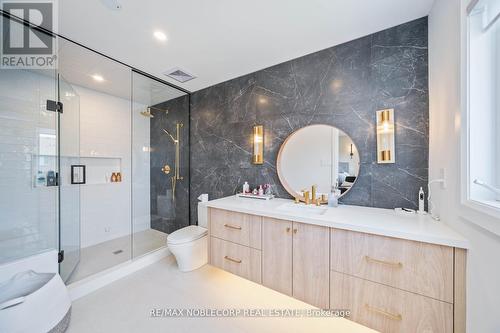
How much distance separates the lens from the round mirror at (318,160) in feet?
5.67

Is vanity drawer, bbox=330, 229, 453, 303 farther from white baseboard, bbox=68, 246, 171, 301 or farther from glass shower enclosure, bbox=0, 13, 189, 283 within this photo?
glass shower enclosure, bbox=0, 13, 189, 283

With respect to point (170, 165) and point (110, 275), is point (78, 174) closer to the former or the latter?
point (170, 165)

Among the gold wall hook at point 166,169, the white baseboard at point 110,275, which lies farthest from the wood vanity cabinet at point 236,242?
the gold wall hook at point 166,169

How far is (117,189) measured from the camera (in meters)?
3.05

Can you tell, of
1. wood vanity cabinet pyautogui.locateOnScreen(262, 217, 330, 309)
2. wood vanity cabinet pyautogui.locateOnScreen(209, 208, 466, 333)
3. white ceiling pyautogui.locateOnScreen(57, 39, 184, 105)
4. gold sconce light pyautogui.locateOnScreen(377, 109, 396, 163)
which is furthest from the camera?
white ceiling pyautogui.locateOnScreen(57, 39, 184, 105)

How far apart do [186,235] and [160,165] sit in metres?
1.37

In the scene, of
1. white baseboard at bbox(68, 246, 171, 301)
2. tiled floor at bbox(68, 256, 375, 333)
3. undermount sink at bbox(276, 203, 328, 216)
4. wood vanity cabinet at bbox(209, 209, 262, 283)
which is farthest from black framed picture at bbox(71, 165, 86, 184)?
undermount sink at bbox(276, 203, 328, 216)

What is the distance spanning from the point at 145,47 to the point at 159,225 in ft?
8.27

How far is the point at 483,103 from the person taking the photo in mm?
860

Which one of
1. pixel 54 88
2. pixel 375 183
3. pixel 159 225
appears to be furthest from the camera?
pixel 159 225

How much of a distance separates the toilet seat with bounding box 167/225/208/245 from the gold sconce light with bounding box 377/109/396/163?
6.78ft

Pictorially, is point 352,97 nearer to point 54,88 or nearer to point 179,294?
point 179,294

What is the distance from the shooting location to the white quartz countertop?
0.95 metres

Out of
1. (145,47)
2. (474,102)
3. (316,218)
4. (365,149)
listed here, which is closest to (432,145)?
(365,149)
